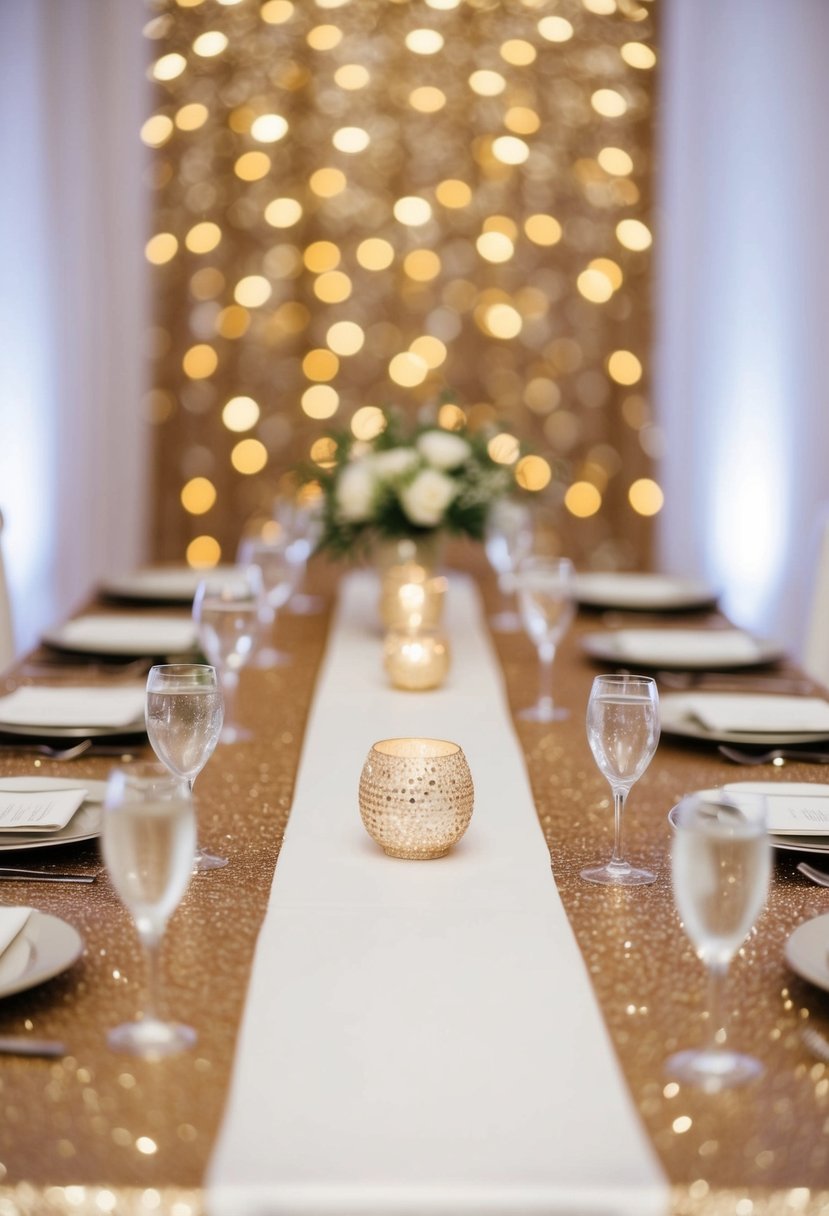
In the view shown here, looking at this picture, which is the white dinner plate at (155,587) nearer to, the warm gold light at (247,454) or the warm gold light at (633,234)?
the warm gold light at (247,454)

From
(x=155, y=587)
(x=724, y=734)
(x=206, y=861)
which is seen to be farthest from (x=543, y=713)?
(x=155, y=587)

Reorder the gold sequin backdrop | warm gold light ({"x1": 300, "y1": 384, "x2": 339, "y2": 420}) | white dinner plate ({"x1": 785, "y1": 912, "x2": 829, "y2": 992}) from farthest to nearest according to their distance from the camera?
warm gold light ({"x1": 300, "y1": 384, "x2": 339, "y2": 420}) < the gold sequin backdrop < white dinner plate ({"x1": 785, "y1": 912, "x2": 829, "y2": 992})

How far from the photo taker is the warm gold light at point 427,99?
452 centimetres

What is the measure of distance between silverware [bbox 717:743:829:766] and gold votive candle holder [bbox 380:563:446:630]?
0.62m

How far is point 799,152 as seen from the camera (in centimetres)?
488

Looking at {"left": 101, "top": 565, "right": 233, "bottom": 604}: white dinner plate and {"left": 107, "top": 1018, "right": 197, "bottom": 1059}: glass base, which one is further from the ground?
{"left": 107, "top": 1018, "right": 197, "bottom": 1059}: glass base

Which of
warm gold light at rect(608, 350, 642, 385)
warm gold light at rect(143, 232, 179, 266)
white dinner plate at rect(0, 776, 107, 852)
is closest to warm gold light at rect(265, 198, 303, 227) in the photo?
warm gold light at rect(143, 232, 179, 266)

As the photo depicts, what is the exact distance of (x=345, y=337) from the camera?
15.4 ft

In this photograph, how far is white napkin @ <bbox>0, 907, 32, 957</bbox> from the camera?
1.00m

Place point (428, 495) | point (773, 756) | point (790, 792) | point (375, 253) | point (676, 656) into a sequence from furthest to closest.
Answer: point (375, 253) < point (428, 495) < point (676, 656) < point (773, 756) < point (790, 792)

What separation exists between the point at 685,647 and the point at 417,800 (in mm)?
1139

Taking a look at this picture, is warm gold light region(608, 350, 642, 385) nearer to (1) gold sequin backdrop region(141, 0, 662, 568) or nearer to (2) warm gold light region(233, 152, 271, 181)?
(1) gold sequin backdrop region(141, 0, 662, 568)

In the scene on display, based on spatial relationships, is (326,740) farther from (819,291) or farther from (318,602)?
(819,291)

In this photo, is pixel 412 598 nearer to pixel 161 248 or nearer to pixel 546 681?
Result: pixel 546 681
